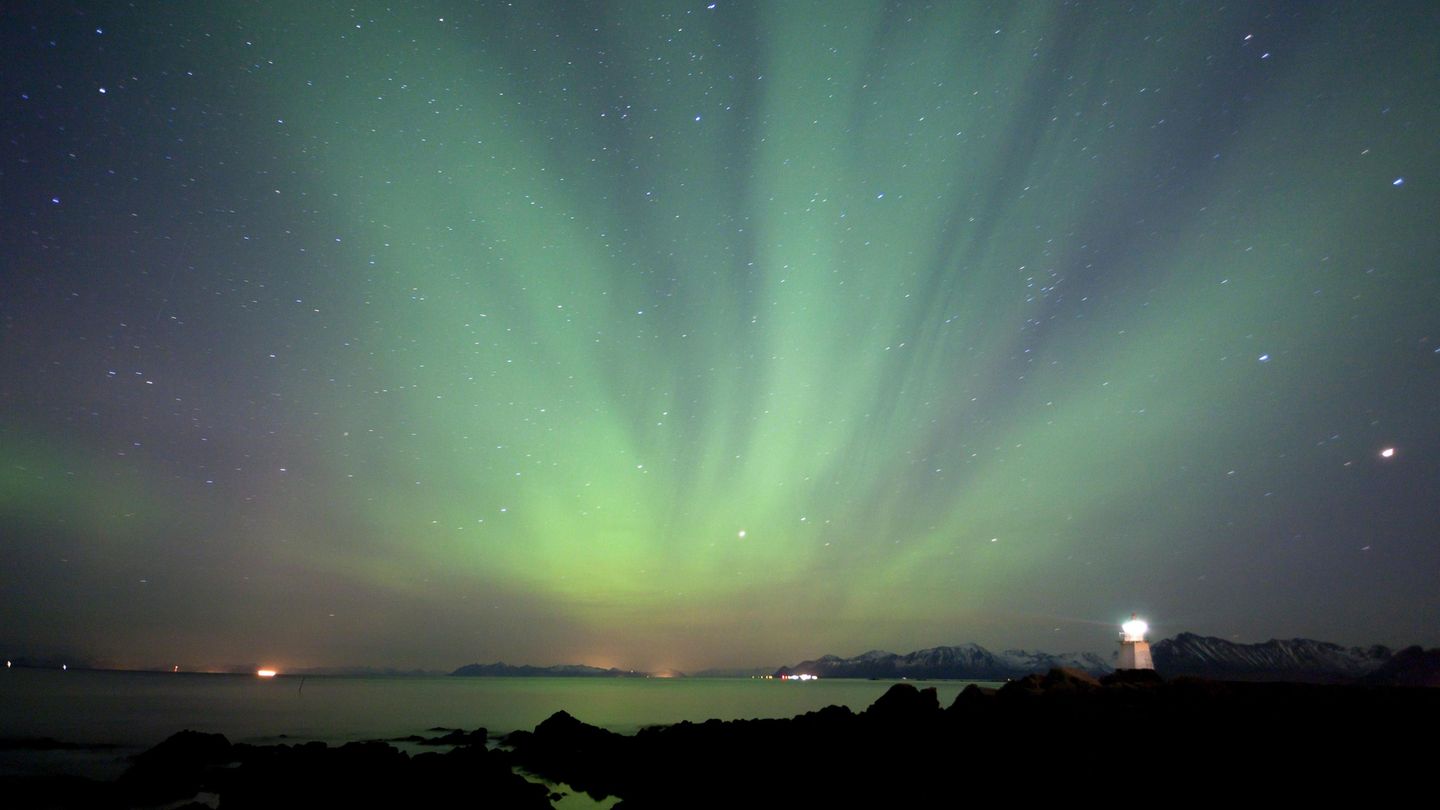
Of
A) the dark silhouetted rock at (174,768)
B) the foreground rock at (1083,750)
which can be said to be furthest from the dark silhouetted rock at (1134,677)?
the dark silhouetted rock at (174,768)

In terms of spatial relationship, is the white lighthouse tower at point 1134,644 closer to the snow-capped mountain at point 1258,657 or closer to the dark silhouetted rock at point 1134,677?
the dark silhouetted rock at point 1134,677

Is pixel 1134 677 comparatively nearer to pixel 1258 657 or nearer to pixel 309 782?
pixel 309 782

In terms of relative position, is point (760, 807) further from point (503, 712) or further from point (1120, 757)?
point (503, 712)

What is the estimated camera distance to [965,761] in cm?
1569

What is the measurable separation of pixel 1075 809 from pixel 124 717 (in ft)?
261

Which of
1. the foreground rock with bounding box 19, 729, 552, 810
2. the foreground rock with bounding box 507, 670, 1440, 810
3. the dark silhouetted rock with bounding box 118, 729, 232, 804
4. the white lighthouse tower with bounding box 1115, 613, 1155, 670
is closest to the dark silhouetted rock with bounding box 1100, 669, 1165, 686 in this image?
the foreground rock with bounding box 507, 670, 1440, 810

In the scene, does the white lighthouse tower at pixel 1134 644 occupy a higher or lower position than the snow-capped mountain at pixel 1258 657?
higher

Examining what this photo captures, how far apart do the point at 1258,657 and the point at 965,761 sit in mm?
202492

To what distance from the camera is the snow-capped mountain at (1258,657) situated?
142 meters

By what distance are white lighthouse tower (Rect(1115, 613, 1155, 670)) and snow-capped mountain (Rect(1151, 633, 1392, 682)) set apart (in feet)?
394

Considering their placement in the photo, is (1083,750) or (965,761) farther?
(965,761)

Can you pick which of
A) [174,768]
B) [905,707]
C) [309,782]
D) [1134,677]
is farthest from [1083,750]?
[174,768]

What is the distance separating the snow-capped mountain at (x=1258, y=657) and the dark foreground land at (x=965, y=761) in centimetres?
15169

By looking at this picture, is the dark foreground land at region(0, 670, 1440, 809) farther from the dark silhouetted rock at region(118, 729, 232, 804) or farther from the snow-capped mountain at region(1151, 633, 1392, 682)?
the snow-capped mountain at region(1151, 633, 1392, 682)
